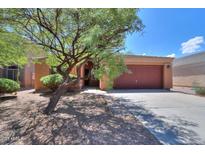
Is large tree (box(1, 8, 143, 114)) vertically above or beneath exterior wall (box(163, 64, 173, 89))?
above

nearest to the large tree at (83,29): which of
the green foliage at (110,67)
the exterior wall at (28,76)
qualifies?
the green foliage at (110,67)

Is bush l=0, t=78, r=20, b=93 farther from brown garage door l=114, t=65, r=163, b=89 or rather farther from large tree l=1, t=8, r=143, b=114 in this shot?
brown garage door l=114, t=65, r=163, b=89

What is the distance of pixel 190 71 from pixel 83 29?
705 inches

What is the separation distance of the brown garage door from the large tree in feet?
30.4

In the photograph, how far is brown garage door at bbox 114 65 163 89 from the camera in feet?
56.9

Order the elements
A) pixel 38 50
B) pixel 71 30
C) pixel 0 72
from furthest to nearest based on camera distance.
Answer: pixel 0 72, pixel 38 50, pixel 71 30

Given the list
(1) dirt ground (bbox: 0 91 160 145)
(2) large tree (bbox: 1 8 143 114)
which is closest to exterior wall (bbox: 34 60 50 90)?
(2) large tree (bbox: 1 8 143 114)

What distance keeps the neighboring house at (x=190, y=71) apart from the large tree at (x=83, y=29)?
14116mm

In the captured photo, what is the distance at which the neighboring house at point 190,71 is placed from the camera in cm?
1880

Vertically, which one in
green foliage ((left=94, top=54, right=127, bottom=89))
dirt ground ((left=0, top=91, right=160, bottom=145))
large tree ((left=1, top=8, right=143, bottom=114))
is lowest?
dirt ground ((left=0, top=91, right=160, bottom=145))
